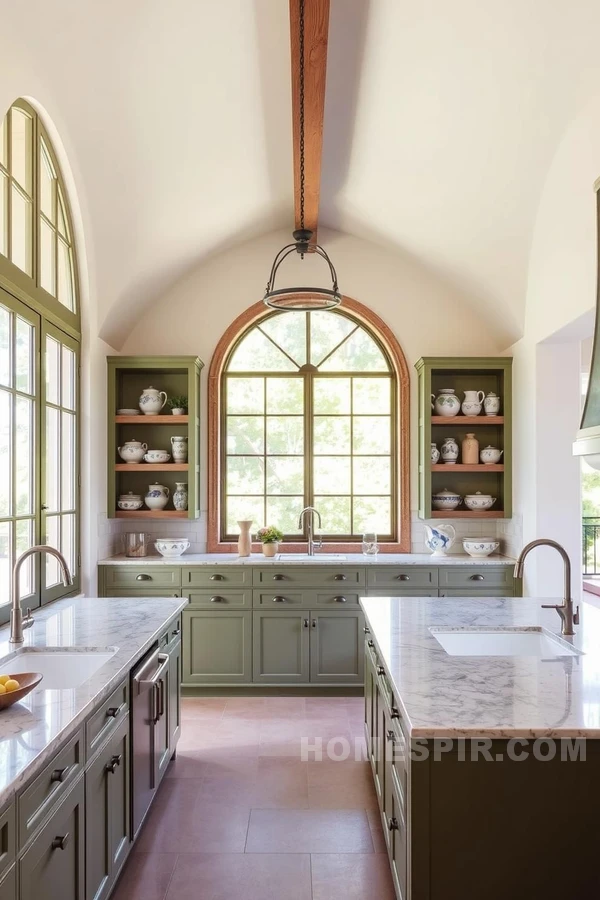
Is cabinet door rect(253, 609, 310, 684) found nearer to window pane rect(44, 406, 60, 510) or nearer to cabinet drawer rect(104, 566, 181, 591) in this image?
cabinet drawer rect(104, 566, 181, 591)

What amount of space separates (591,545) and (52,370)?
26.4 ft

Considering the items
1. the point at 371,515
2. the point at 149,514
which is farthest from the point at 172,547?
the point at 371,515

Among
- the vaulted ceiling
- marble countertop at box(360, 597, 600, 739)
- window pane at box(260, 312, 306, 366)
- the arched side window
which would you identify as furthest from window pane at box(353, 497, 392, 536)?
marble countertop at box(360, 597, 600, 739)

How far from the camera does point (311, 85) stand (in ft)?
10.2

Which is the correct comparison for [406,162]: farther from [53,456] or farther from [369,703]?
[369,703]

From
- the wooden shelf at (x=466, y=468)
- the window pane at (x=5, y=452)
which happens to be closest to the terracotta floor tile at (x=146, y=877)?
the window pane at (x=5, y=452)

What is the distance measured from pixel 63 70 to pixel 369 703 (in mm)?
3273

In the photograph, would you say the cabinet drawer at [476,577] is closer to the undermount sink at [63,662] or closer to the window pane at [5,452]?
the undermount sink at [63,662]

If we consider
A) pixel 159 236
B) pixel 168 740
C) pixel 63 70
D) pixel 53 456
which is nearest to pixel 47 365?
pixel 53 456

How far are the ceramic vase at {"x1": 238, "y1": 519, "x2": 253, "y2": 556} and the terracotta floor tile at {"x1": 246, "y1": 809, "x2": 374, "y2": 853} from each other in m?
2.15

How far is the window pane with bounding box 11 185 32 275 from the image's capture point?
A: 3.35 meters

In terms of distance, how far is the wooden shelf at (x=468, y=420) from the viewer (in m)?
5.13

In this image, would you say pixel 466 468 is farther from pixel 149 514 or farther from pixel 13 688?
pixel 13 688

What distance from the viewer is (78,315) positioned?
447 cm
